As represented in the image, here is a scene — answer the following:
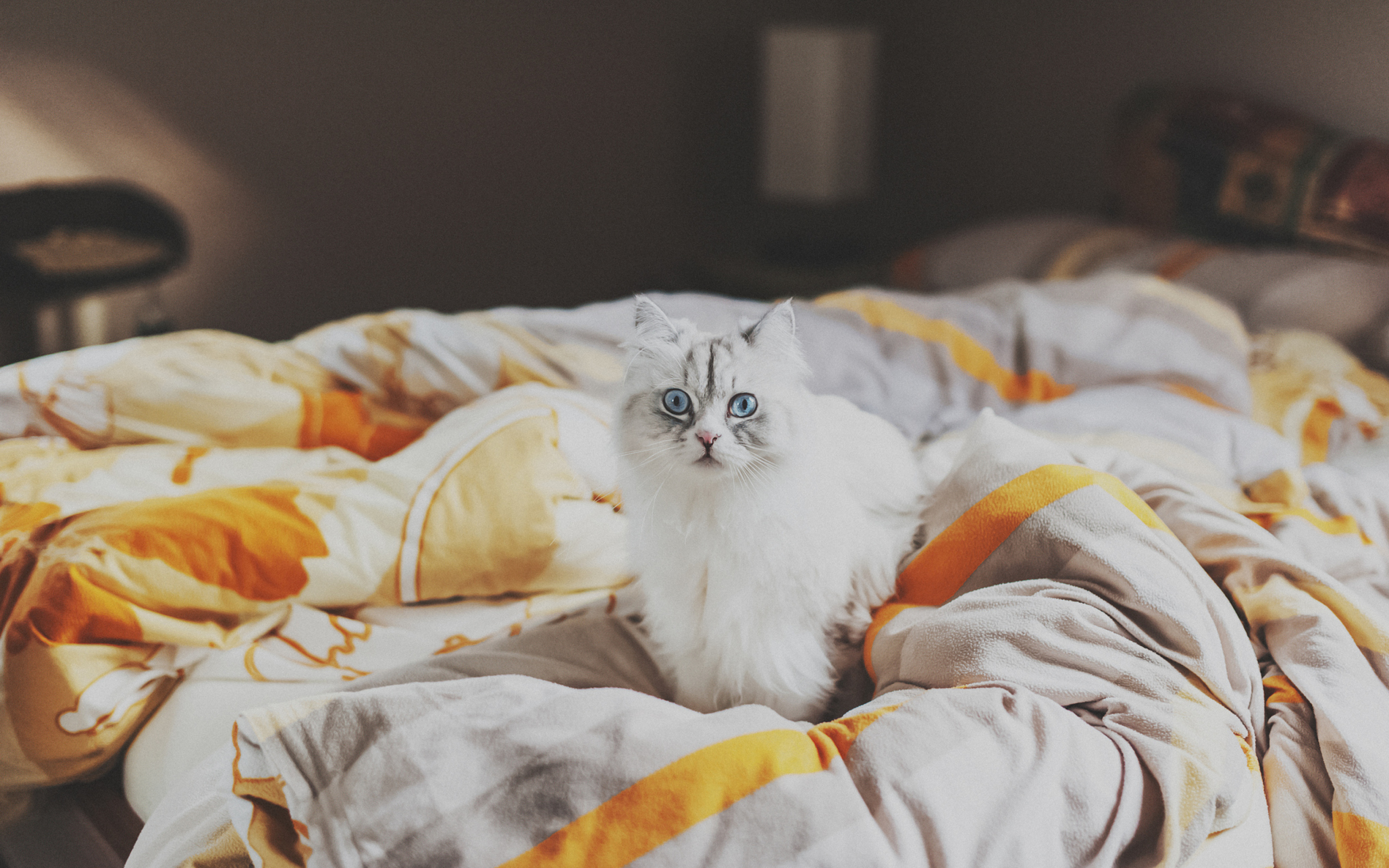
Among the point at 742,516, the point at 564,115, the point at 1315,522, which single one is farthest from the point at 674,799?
the point at 564,115

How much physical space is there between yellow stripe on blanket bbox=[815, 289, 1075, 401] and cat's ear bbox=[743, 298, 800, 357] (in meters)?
0.67

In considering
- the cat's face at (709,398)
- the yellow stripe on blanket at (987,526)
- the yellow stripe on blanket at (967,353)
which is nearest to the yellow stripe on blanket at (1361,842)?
the yellow stripe on blanket at (987,526)

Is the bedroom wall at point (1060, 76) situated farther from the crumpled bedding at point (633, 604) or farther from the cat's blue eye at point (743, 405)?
the cat's blue eye at point (743, 405)

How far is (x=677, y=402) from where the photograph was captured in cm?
82

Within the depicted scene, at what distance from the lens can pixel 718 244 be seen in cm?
298

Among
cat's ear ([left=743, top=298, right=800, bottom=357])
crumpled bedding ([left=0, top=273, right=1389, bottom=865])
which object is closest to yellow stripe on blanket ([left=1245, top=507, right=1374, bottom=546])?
crumpled bedding ([left=0, top=273, right=1389, bottom=865])

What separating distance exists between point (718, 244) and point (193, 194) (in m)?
1.54

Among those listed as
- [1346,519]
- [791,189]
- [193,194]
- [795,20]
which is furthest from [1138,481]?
[795,20]

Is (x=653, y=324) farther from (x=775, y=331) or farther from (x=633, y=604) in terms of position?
(x=633, y=604)

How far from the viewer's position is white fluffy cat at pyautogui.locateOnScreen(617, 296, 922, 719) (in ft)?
2.67

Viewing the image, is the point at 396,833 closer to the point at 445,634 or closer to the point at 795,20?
the point at 445,634

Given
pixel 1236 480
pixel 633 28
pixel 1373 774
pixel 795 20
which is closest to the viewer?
pixel 1373 774

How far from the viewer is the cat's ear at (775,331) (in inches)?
32.5

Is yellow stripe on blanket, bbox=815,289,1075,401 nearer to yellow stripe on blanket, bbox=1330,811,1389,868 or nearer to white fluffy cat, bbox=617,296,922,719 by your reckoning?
white fluffy cat, bbox=617,296,922,719
